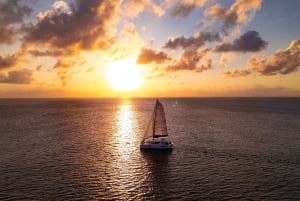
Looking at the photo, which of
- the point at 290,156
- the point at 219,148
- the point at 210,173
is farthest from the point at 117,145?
the point at 290,156

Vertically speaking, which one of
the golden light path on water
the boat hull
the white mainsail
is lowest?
the golden light path on water

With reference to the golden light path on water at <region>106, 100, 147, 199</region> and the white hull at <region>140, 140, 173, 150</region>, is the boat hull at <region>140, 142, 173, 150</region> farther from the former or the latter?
the golden light path on water at <region>106, 100, 147, 199</region>

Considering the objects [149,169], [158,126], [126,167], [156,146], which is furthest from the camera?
[158,126]

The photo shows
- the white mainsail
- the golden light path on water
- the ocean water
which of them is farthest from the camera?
the white mainsail

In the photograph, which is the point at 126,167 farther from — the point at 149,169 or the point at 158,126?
the point at 158,126

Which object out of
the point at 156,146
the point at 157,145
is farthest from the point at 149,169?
the point at 157,145

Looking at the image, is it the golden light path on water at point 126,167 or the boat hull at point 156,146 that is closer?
the golden light path on water at point 126,167

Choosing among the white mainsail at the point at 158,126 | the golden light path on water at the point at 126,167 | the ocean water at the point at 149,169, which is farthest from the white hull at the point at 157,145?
the white mainsail at the point at 158,126

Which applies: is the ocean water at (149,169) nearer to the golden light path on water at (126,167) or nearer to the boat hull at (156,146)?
the golden light path on water at (126,167)

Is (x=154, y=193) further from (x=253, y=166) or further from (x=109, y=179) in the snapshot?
(x=253, y=166)

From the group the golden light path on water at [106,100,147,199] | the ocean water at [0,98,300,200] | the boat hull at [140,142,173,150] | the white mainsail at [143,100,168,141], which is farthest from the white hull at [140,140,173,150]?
the white mainsail at [143,100,168,141]

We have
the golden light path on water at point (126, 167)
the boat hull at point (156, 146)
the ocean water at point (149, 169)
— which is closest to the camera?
the ocean water at point (149, 169)
